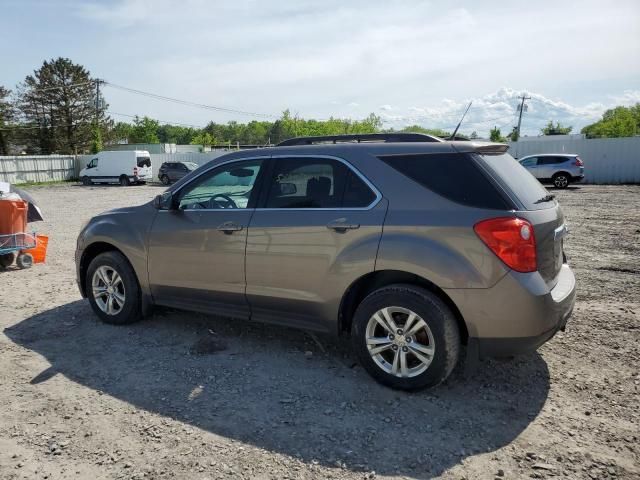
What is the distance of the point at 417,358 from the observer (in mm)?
3535

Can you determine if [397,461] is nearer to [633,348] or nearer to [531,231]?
[531,231]

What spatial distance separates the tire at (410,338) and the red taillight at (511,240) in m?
0.53

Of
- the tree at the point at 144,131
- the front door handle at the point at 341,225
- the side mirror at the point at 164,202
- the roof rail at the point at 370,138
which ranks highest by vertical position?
the tree at the point at 144,131

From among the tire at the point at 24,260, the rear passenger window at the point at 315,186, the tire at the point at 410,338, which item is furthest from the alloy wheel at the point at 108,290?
the tire at the point at 24,260

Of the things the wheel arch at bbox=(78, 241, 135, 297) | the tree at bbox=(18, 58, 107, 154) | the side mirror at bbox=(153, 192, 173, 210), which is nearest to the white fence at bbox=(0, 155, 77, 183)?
the tree at bbox=(18, 58, 107, 154)

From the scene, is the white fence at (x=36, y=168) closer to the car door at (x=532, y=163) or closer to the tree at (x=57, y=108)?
the tree at (x=57, y=108)

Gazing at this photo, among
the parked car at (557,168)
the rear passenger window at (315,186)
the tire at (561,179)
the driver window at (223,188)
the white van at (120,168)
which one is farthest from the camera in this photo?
the white van at (120,168)

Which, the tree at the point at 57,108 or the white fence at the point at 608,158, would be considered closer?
the white fence at the point at 608,158

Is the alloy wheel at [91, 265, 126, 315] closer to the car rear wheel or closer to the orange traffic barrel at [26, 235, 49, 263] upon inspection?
the orange traffic barrel at [26, 235, 49, 263]

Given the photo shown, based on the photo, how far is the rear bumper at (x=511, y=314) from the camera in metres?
3.20

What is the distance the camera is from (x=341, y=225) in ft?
12.1

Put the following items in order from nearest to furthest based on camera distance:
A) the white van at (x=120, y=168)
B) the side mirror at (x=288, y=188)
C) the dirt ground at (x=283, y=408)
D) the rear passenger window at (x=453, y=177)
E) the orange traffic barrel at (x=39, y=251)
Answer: the dirt ground at (x=283, y=408)
the rear passenger window at (x=453, y=177)
the side mirror at (x=288, y=188)
the orange traffic barrel at (x=39, y=251)
the white van at (x=120, y=168)

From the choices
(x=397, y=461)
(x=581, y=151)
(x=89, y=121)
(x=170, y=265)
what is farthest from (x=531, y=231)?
(x=89, y=121)

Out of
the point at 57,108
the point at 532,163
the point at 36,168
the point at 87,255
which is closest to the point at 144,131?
the point at 57,108
